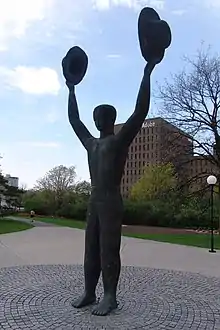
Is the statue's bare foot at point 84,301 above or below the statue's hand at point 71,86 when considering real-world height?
below

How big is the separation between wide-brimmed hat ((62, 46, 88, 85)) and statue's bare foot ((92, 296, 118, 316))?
10.2ft

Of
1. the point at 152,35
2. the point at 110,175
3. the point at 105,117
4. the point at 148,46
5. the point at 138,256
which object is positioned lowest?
the point at 138,256

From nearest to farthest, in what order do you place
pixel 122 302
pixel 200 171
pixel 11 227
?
pixel 122 302
pixel 200 171
pixel 11 227

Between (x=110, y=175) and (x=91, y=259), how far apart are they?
1.13 metres

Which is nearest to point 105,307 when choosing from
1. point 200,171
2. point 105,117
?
point 105,117

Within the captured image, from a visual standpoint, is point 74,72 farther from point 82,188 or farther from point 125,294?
point 82,188

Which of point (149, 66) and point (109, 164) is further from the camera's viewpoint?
point (109, 164)

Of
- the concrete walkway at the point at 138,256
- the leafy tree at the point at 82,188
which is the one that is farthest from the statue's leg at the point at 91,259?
the leafy tree at the point at 82,188

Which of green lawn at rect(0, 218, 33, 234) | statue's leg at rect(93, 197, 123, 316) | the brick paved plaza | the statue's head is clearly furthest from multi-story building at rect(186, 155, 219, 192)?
statue's leg at rect(93, 197, 123, 316)

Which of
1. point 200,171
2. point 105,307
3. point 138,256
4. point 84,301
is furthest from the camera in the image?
point 200,171

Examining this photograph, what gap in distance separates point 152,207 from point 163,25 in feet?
97.7

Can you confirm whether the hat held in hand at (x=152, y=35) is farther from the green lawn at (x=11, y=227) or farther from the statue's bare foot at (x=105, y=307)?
the green lawn at (x=11, y=227)

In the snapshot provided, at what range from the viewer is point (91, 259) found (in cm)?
503

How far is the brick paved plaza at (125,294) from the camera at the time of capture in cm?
440
